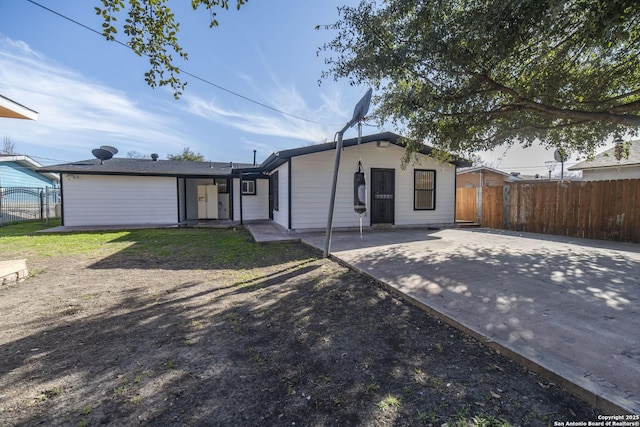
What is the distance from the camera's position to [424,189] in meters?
10.5

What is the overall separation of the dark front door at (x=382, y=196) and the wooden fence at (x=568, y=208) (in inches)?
171

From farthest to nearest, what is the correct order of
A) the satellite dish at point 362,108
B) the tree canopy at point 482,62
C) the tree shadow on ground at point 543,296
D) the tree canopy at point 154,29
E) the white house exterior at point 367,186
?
the white house exterior at point 367,186
the satellite dish at point 362,108
the tree canopy at point 482,62
the tree canopy at point 154,29
the tree shadow on ground at point 543,296

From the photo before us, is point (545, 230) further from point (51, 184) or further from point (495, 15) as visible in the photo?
point (51, 184)

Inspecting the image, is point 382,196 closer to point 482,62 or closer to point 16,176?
point 482,62

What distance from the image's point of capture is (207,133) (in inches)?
719

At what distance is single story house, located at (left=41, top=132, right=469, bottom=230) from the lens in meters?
9.07

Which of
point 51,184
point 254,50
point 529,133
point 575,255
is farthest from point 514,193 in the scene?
point 51,184

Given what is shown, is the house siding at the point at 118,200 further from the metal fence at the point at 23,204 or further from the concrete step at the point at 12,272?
the concrete step at the point at 12,272

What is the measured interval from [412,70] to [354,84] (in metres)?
1.42

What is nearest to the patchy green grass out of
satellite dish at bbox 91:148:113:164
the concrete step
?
the concrete step

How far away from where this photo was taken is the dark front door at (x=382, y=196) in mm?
9789

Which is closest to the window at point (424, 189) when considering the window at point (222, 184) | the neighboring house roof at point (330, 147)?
the neighboring house roof at point (330, 147)

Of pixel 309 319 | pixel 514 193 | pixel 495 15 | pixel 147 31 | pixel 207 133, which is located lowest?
pixel 309 319

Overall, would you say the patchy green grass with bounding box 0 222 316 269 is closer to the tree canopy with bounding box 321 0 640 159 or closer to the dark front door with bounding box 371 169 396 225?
the dark front door with bounding box 371 169 396 225
